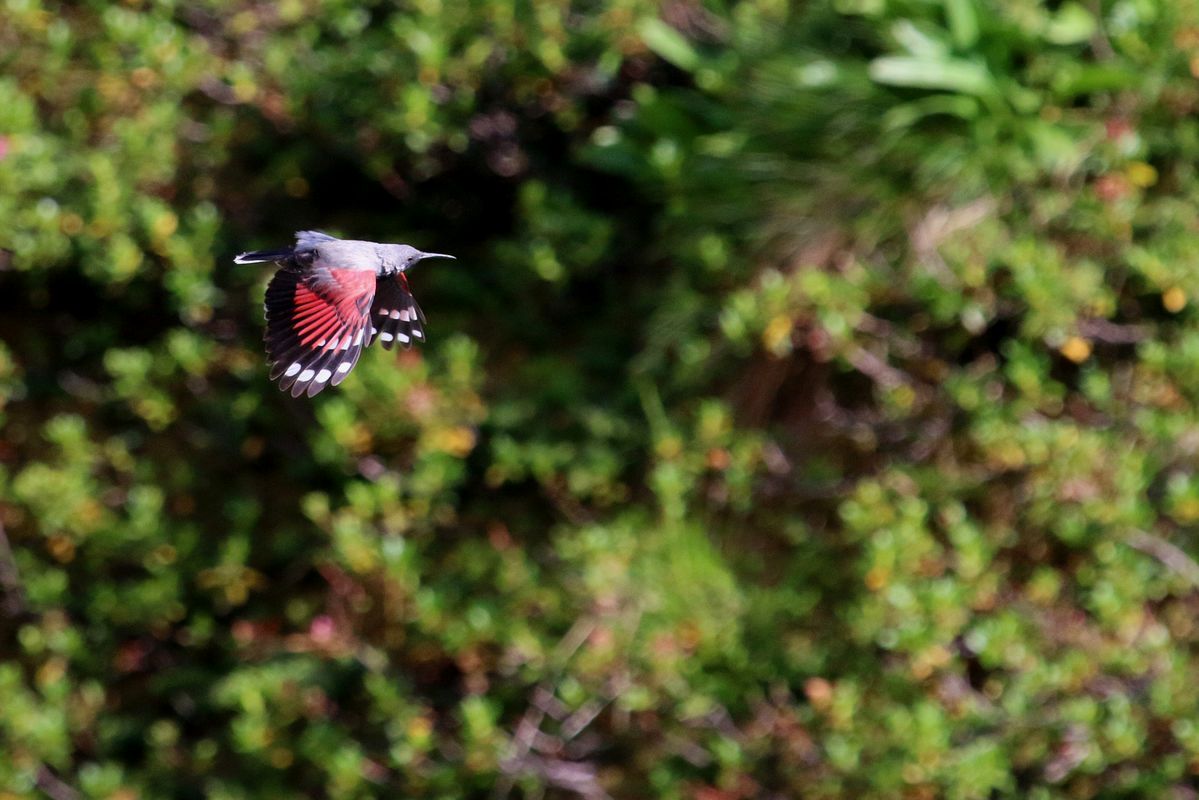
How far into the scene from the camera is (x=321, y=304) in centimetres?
263

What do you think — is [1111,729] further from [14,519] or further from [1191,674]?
[14,519]

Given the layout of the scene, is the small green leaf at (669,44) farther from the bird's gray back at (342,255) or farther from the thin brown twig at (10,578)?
the thin brown twig at (10,578)

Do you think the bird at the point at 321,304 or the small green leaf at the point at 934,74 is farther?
the small green leaf at the point at 934,74

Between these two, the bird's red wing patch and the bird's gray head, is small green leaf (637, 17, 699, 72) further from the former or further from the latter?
the bird's red wing patch

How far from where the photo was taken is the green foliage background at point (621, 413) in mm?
3818

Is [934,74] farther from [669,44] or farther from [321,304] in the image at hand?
[321,304]

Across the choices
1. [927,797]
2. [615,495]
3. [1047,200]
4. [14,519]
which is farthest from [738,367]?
[14,519]

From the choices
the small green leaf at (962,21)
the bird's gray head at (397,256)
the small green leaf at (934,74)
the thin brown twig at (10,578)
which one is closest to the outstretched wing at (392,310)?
the bird's gray head at (397,256)

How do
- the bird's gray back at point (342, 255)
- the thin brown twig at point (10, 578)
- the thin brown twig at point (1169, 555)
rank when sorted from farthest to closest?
the thin brown twig at point (10, 578) → the thin brown twig at point (1169, 555) → the bird's gray back at point (342, 255)

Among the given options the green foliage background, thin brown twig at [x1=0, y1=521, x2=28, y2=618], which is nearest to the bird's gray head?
the green foliage background

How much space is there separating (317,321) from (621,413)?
5.83 ft

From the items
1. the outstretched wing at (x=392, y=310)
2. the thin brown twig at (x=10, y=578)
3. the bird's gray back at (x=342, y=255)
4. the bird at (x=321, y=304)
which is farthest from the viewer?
the thin brown twig at (x=10, y=578)

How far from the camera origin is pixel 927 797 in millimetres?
3770

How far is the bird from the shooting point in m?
2.54
